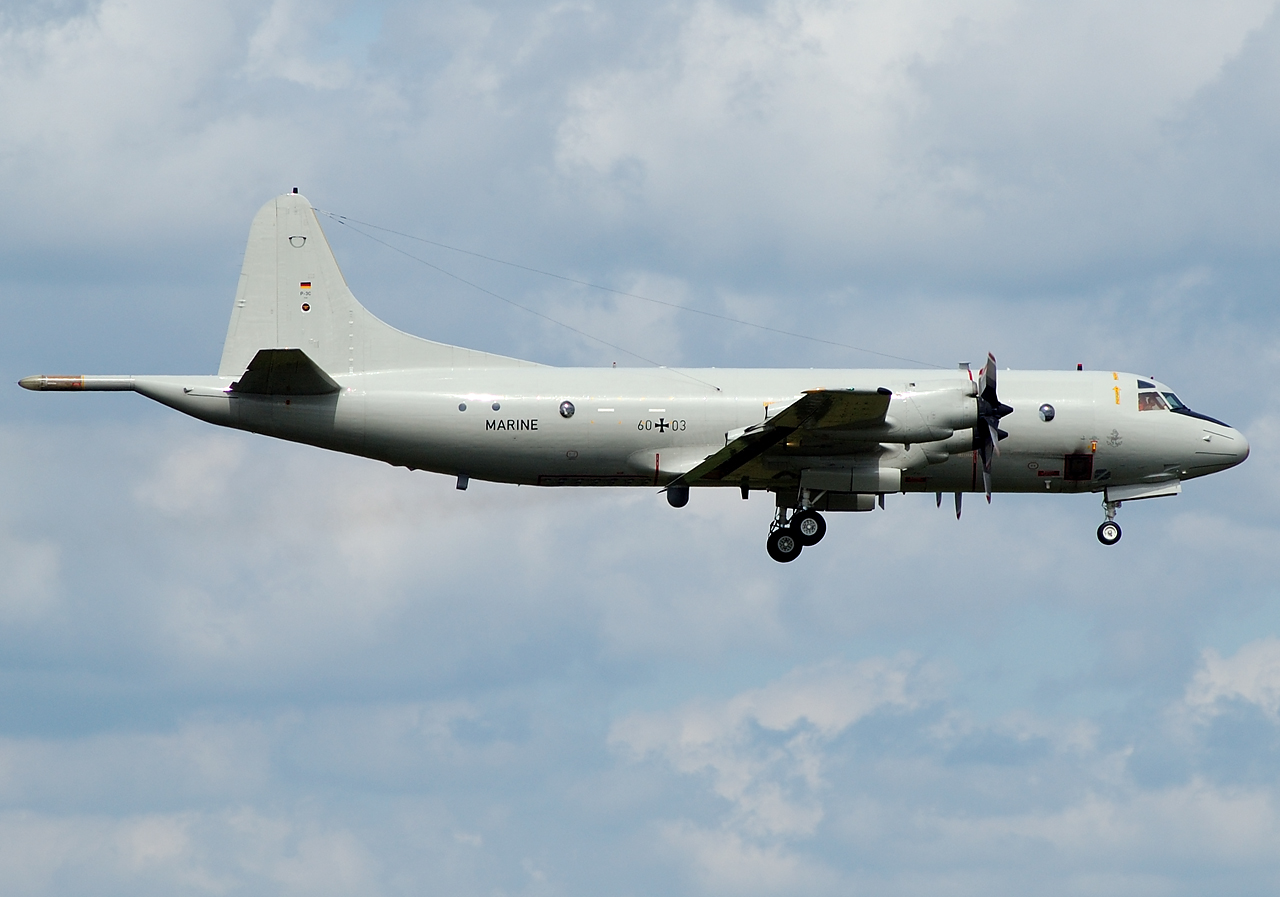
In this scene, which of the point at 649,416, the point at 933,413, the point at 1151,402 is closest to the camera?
the point at 933,413

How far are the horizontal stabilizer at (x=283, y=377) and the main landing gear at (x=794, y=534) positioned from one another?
1157 cm

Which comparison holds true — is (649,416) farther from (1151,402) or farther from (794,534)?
(1151,402)

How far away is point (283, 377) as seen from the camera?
1651 inches

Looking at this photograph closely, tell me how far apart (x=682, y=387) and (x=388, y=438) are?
290 inches

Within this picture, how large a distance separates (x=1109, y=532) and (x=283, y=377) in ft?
70.7

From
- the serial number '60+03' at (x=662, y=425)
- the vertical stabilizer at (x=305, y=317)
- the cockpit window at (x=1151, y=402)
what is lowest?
the serial number '60+03' at (x=662, y=425)

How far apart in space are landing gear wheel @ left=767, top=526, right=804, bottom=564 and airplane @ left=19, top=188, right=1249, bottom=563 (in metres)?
0.06

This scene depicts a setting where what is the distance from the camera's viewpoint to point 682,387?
43.5m

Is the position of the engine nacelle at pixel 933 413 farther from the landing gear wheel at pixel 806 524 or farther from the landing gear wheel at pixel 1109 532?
the landing gear wheel at pixel 1109 532

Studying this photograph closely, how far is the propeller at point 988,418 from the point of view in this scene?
41.6 m

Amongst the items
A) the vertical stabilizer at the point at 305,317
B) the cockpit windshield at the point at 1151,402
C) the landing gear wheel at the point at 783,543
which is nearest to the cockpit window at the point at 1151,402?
the cockpit windshield at the point at 1151,402

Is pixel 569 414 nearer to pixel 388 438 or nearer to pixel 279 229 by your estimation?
pixel 388 438

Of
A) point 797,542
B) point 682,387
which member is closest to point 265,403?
point 682,387

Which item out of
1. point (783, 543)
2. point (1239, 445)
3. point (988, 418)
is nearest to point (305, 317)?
point (783, 543)
